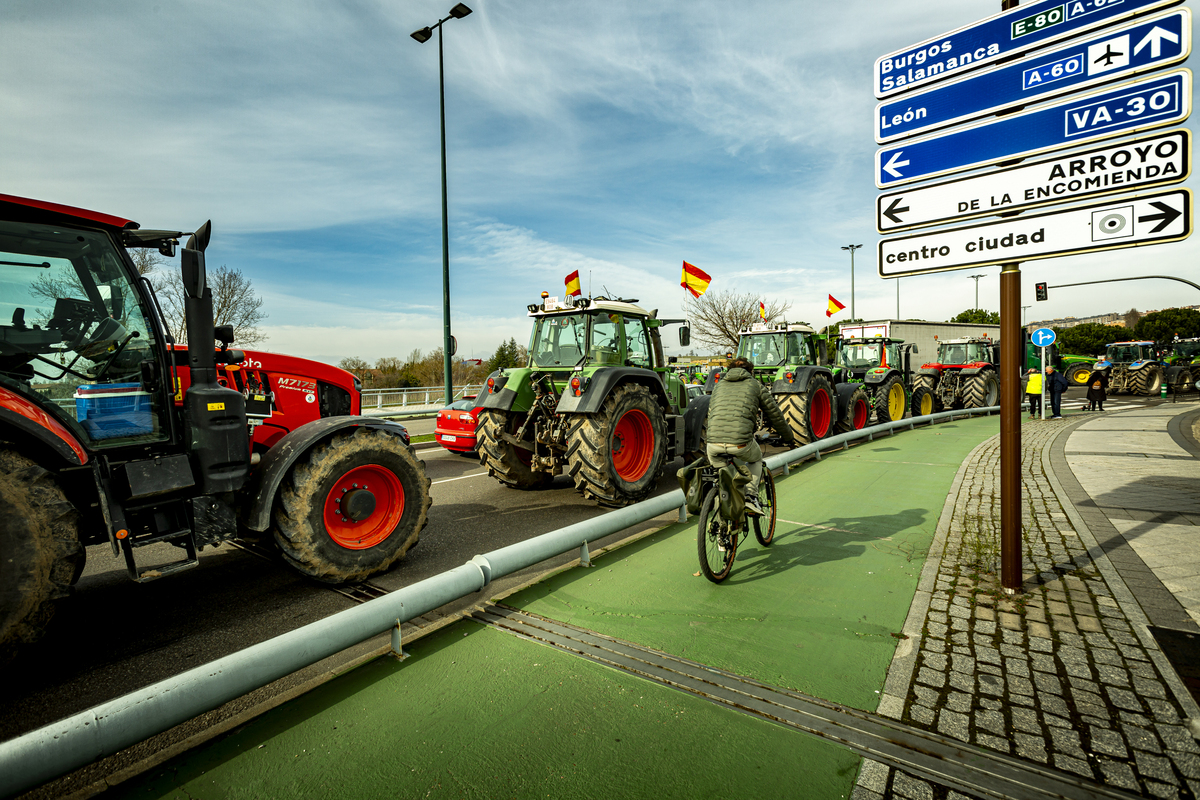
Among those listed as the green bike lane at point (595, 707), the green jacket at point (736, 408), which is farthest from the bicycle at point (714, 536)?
the green jacket at point (736, 408)

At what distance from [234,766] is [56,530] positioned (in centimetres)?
160

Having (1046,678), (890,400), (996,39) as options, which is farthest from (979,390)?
(1046,678)

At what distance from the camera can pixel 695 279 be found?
36.4ft

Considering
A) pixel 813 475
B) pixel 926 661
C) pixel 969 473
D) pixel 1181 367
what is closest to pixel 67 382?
pixel 926 661

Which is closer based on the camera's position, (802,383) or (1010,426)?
(1010,426)

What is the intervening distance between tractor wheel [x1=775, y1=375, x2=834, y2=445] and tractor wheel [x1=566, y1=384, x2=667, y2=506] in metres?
4.15

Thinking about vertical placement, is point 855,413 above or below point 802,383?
below

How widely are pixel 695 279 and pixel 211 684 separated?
9894 mm

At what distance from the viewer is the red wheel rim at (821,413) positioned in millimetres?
12156

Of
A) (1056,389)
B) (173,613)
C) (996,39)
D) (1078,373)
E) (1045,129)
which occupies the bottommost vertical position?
(173,613)

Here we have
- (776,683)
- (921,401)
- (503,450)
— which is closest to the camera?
(776,683)

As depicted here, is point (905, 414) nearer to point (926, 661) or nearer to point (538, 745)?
point (926, 661)

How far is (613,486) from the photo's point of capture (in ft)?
21.6

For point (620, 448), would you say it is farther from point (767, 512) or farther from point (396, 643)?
point (396, 643)
